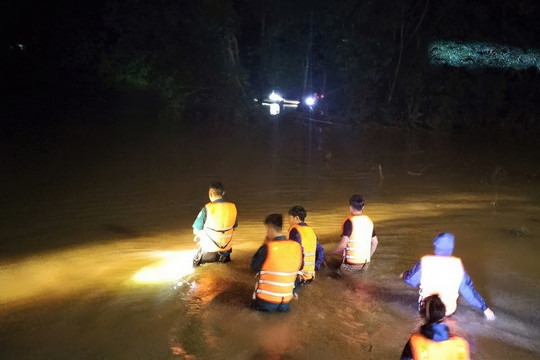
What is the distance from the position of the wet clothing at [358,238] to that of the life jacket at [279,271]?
1655 mm

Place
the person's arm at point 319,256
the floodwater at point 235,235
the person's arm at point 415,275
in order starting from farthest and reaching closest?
the person's arm at point 319,256
the floodwater at point 235,235
the person's arm at point 415,275

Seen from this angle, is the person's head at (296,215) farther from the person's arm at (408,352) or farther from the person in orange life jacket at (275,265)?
the person's arm at (408,352)

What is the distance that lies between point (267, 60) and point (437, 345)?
25802mm

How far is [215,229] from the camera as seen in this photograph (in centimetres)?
809

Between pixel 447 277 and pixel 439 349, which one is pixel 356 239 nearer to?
pixel 447 277

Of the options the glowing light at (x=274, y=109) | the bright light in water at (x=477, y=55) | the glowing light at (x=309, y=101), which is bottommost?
the glowing light at (x=274, y=109)

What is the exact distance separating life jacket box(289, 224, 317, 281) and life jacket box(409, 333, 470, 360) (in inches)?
125

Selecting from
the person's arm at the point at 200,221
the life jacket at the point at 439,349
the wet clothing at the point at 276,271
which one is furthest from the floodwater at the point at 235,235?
the life jacket at the point at 439,349

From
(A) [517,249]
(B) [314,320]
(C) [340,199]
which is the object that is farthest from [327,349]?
(C) [340,199]

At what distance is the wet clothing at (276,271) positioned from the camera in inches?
235

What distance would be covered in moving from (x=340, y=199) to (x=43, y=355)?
41.9 feet

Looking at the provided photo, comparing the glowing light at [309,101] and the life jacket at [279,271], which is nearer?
the life jacket at [279,271]

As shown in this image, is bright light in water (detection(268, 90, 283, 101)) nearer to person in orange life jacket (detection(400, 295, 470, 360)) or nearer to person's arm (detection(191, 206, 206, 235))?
person's arm (detection(191, 206, 206, 235))

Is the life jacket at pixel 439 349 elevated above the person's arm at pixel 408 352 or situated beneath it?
elevated above
